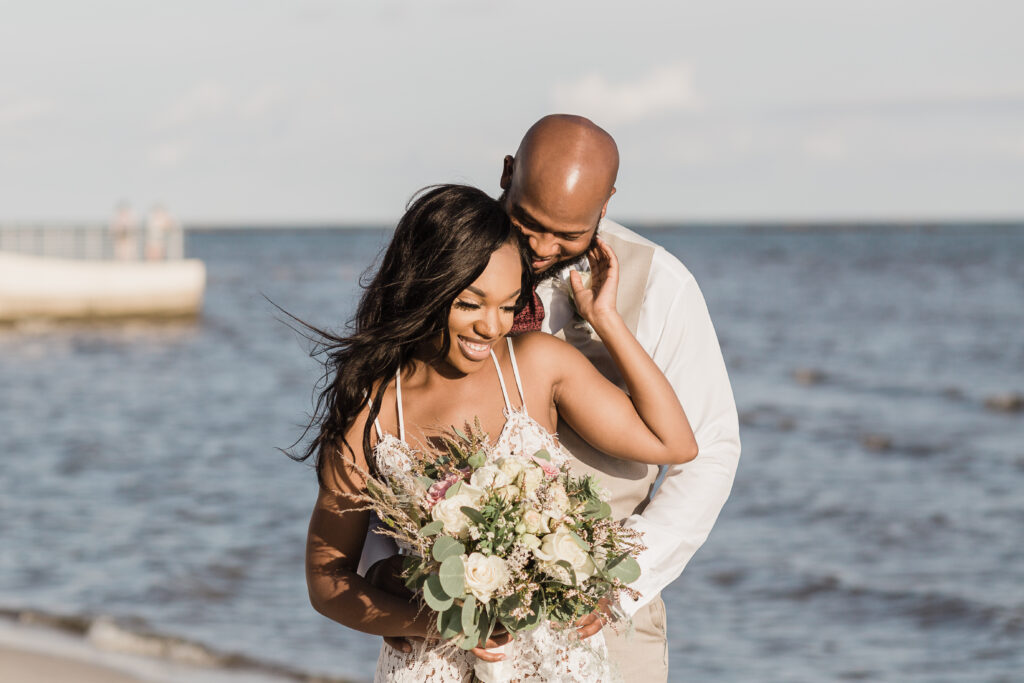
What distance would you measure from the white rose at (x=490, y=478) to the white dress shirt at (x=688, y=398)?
0.69 m

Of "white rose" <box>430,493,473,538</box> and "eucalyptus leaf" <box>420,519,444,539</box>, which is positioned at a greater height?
"white rose" <box>430,493,473,538</box>

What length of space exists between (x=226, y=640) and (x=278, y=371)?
12862mm

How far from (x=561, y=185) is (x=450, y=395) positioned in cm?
63

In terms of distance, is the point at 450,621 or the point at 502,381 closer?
the point at 450,621

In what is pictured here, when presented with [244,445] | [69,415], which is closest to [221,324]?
[69,415]

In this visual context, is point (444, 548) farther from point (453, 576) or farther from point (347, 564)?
point (347, 564)

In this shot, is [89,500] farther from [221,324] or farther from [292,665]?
[221,324]

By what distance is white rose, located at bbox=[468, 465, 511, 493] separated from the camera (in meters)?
2.63

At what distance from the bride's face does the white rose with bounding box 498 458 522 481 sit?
0.40 meters

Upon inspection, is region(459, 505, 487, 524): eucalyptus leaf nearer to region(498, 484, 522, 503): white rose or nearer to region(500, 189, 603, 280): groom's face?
region(498, 484, 522, 503): white rose

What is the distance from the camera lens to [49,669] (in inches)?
247

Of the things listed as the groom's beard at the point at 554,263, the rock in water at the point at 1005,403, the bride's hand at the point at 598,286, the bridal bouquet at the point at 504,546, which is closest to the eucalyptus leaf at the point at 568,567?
the bridal bouquet at the point at 504,546

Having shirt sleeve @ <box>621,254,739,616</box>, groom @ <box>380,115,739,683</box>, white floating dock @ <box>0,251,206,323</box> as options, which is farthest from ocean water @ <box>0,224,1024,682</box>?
white floating dock @ <box>0,251,206,323</box>

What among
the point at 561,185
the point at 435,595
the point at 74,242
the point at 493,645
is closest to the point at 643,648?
the point at 493,645
